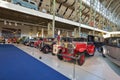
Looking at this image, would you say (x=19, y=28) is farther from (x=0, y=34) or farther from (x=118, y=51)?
(x=118, y=51)

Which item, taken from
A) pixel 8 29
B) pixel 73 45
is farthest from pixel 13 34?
pixel 73 45

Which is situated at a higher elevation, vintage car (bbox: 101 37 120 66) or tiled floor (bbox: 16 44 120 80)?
vintage car (bbox: 101 37 120 66)

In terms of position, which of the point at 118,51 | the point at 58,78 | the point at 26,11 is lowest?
the point at 58,78

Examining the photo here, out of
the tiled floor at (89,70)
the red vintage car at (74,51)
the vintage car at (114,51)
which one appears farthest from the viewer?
the red vintage car at (74,51)

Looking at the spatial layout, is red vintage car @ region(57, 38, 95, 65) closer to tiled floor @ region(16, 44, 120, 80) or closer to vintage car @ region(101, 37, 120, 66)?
tiled floor @ region(16, 44, 120, 80)

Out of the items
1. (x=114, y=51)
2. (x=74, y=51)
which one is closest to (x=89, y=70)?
(x=114, y=51)

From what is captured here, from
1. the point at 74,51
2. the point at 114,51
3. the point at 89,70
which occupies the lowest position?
the point at 89,70

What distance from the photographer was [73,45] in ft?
22.6

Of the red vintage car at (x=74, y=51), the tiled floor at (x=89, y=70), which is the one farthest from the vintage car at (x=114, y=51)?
the red vintage car at (x=74, y=51)

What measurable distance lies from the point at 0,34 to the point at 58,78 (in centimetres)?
2077

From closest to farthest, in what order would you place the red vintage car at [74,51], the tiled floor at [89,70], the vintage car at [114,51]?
the tiled floor at [89,70]
the vintage car at [114,51]
the red vintage car at [74,51]

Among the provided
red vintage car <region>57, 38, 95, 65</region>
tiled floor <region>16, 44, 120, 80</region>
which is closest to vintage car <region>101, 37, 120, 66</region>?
tiled floor <region>16, 44, 120, 80</region>

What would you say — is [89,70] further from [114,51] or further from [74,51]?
[74,51]

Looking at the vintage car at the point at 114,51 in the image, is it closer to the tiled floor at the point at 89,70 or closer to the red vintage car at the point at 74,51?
the tiled floor at the point at 89,70
